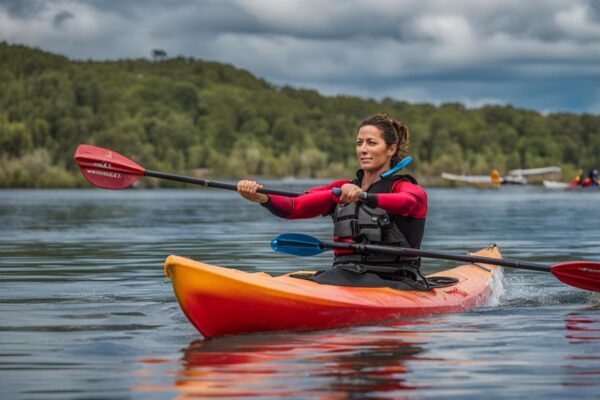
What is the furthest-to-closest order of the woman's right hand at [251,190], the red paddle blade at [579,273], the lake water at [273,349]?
1. the red paddle blade at [579,273]
2. the woman's right hand at [251,190]
3. the lake water at [273,349]

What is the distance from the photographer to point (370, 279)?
29.3 ft

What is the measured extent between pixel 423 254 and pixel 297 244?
3.46 ft

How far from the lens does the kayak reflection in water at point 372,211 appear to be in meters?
8.88

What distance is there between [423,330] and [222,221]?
22272 millimetres

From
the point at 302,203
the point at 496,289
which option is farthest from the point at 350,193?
the point at 496,289

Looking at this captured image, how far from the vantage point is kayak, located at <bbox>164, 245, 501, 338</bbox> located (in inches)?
310

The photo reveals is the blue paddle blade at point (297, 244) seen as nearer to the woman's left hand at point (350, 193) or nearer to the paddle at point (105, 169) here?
the woman's left hand at point (350, 193)

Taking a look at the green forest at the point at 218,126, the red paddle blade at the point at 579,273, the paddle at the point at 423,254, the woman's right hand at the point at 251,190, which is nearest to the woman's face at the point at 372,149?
the paddle at the point at 423,254

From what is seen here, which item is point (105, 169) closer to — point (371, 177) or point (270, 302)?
point (371, 177)

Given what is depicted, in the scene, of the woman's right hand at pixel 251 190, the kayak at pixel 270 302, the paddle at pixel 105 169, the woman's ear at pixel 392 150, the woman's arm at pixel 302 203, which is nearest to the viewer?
the kayak at pixel 270 302

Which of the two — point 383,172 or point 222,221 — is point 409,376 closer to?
point 383,172

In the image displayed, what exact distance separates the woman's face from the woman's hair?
39 millimetres

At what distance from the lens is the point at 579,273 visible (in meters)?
10.0

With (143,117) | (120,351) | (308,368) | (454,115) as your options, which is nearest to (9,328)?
(120,351)
